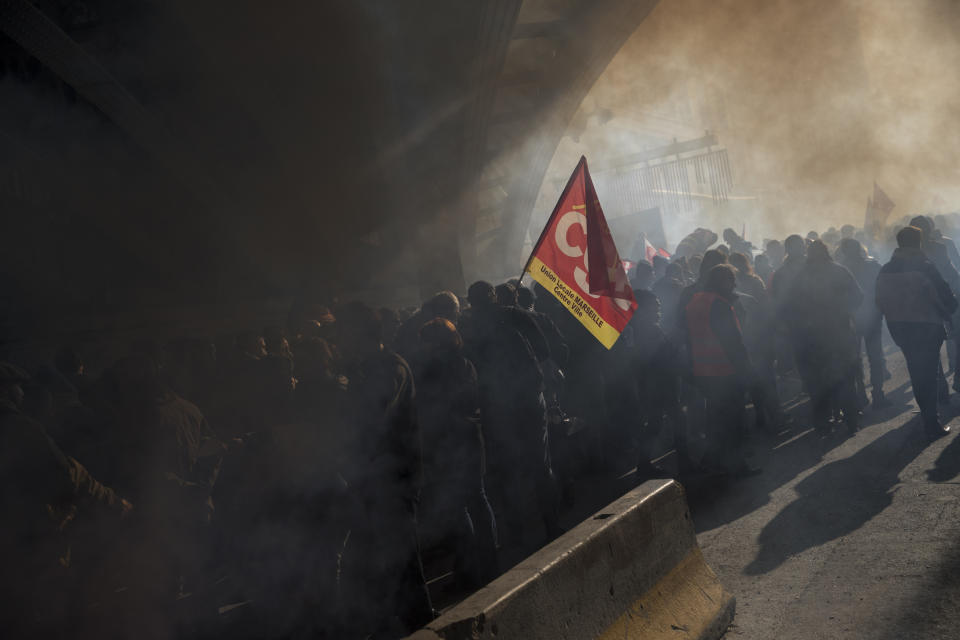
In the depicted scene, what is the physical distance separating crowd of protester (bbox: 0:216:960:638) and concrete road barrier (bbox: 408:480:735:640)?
3.48ft

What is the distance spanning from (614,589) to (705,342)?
3325 millimetres

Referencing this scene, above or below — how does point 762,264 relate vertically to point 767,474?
above

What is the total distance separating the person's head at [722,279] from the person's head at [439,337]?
244cm

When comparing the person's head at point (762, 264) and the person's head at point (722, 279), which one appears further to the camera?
the person's head at point (762, 264)

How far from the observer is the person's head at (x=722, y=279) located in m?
5.82

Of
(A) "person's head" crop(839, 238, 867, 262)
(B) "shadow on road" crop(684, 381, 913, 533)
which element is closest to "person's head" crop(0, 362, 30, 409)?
(B) "shadow on road" crop(684, 381, 913, 533)

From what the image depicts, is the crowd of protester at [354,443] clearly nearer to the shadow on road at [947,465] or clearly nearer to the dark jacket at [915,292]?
the dark jacket at [915,292]

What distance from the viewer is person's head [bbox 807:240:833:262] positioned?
6746 millimetres

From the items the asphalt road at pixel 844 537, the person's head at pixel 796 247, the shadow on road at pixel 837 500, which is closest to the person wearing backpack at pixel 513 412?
the asphalt road at pixel 844 537

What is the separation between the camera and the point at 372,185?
40.2ft

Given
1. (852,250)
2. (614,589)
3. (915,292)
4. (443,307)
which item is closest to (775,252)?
(852,250)

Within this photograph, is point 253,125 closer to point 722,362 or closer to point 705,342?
point 705,342

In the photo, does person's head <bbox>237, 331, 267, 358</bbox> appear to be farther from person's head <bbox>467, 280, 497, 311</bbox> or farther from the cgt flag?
the cgt flag

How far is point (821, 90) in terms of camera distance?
2378 cm
